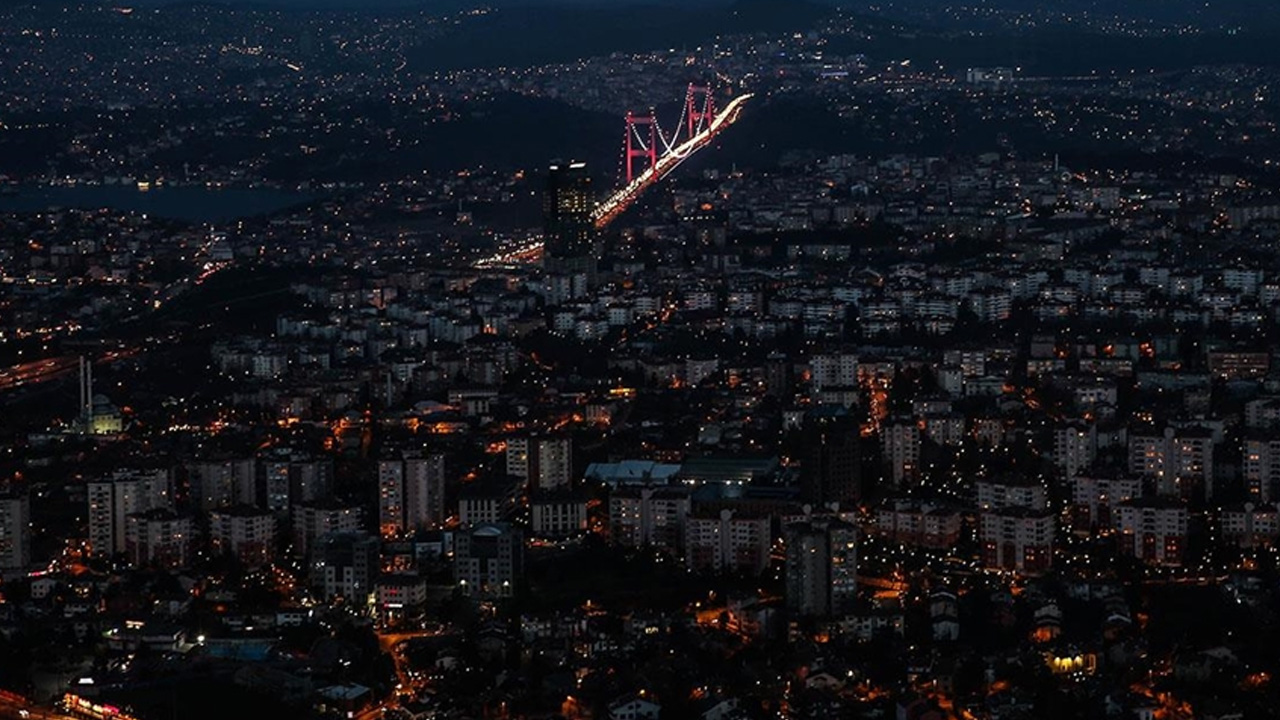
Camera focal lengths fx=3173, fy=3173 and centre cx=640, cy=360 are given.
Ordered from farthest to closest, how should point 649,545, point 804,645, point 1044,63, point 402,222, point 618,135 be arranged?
point 1044,63 → point 618,135 → point 402,222 → point 649,545 → point 804,645

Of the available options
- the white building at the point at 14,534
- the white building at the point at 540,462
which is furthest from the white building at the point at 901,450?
the white building at the point at 14,534

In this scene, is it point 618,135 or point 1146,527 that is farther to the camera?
point 618,135

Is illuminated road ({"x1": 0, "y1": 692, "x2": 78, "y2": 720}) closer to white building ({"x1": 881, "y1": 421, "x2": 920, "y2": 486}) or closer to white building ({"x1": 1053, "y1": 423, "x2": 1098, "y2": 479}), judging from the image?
white building ({"x1": 881, "y1": 421, "x2": 920, "y2": 486})

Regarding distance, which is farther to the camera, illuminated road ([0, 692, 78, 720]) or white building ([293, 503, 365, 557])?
white building ([293, 503, 365, 557])

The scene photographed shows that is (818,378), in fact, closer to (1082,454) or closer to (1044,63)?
(1082,454)

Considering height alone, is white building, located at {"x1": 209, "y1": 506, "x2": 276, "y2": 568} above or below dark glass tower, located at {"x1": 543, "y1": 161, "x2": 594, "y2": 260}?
below

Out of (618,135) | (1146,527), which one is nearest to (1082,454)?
(1146,527)

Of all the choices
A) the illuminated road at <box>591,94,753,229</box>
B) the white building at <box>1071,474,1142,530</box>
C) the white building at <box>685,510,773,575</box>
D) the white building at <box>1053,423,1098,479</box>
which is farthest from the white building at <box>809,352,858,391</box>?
the illuminated road at <box>591,94,753,229</box>

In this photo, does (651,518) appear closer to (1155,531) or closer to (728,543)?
(728,543)

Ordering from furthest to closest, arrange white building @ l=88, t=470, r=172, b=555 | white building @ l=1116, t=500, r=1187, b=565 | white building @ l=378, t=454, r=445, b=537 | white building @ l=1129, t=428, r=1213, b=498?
white building @ l=1129, t=428, r=1213, b=498 → white building @ l=378, t=454, r=445, b=537 → white building @ l=88, t=470, r=172, b=555 → white building @ l=1116, t=500, r=1187, b=565
